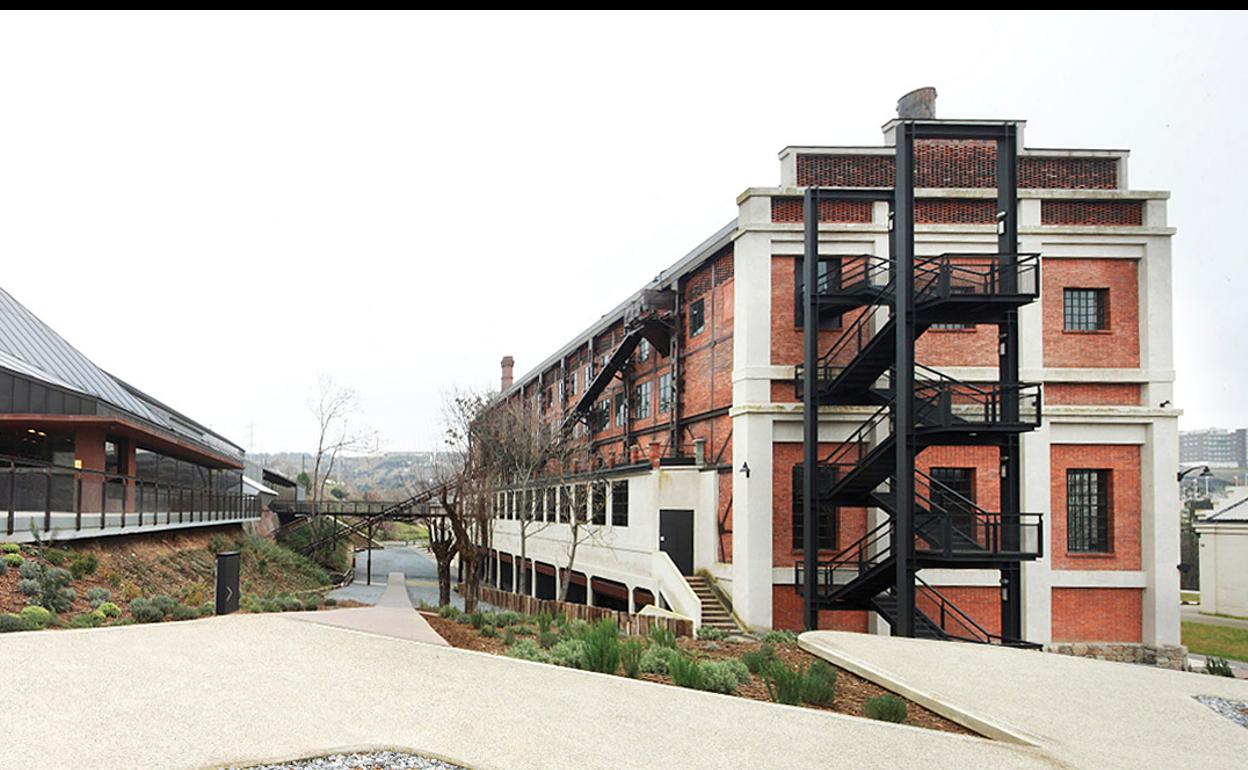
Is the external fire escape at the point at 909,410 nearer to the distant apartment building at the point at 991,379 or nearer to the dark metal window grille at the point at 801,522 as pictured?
the dark metal window grille at the point at 801,522

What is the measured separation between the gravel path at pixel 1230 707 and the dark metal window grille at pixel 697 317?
1865 cm

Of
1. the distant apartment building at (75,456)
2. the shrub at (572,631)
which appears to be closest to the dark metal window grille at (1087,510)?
the shrub at (572,631)

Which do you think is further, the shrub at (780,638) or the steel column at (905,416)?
the steel column at (905,416)

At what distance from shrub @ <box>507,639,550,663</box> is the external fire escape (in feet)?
31.3

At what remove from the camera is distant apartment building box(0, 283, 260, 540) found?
18.5m

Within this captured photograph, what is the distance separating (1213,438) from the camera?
18138 cm

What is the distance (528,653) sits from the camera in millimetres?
12352

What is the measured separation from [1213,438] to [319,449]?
17621 centimetres

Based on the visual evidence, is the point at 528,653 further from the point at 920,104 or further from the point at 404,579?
the point at 404,579

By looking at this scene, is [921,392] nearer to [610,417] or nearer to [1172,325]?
[1172,325]

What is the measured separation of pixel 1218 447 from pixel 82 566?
210m

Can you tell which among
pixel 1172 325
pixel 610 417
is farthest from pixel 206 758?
pixel 610 417

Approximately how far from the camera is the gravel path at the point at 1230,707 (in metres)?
10.7

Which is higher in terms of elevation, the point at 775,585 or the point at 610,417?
the point at 610,417
